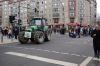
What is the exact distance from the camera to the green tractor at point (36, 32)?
85.9ft

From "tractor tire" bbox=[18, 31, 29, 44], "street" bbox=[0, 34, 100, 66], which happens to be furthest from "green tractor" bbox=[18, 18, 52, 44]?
"street" bbox=[0, 34, 100, 66]

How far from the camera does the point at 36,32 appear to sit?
26.3 m

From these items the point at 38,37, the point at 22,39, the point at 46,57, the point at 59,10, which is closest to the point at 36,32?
the point at 38,37

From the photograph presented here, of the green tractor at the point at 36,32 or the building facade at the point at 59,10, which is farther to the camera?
the building facade at the point at 59,10

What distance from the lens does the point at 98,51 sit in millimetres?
13969

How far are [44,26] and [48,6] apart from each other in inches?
3654

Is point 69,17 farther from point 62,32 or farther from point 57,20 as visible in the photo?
point 62,32

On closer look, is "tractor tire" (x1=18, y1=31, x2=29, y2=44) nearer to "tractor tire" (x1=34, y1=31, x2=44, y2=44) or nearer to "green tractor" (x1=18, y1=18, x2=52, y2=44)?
"green tractor" (x1=18, y1=18, x2=52, y2=44)

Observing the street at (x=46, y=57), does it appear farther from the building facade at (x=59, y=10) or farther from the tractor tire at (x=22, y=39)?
the building facade at (x=59, y=10)

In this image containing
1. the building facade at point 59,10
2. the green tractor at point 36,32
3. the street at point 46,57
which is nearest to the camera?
the street at point 46,57

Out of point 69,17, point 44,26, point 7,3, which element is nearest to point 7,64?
point 44,26

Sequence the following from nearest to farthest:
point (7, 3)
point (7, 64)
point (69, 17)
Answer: point (7, 64) < point (69, 17) < point (7, 3)

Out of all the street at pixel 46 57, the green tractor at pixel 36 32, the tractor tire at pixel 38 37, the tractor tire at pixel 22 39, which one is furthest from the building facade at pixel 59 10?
the street at pixel 46 57

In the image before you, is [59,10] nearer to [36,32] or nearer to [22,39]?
[22,39]
